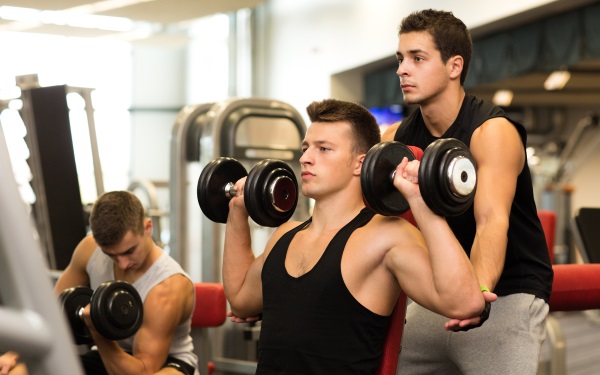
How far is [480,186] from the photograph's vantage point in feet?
5.52

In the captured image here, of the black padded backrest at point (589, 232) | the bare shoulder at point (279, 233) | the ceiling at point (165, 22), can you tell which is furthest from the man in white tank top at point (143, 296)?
the ceiling at point (165, 22)

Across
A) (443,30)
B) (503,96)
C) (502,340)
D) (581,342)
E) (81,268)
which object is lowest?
(581,342)

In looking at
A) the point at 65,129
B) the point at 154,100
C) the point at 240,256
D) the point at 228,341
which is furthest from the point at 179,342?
the point at 154,100

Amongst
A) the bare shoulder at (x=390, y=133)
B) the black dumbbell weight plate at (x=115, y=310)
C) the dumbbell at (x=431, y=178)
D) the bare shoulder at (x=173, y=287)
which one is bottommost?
the bare shoulder at (x=173, y=287)

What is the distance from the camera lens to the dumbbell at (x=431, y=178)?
139cm

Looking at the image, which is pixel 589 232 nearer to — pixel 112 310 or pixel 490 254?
pixel 490 254

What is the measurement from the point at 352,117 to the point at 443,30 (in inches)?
11.3

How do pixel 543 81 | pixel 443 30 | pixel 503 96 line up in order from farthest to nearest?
pixel 503 96
pixel 543 81
pixel 443 30

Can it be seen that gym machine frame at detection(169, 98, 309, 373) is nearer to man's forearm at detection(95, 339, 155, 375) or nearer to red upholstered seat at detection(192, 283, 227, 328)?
red upholstered seat at detection(192, 283, 227, 328)

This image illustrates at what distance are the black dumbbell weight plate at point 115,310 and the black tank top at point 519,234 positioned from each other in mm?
887

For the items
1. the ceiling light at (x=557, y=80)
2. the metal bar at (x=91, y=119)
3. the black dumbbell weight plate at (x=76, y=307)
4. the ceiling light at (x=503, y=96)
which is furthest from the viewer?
the ceiling light at (x=503, y=96)

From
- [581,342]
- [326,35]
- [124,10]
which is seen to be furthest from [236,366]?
[124,10]

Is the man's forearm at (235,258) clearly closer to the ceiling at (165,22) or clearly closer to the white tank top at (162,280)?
the white tank top at (162,280)

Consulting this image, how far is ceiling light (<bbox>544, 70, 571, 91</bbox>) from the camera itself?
820cm
